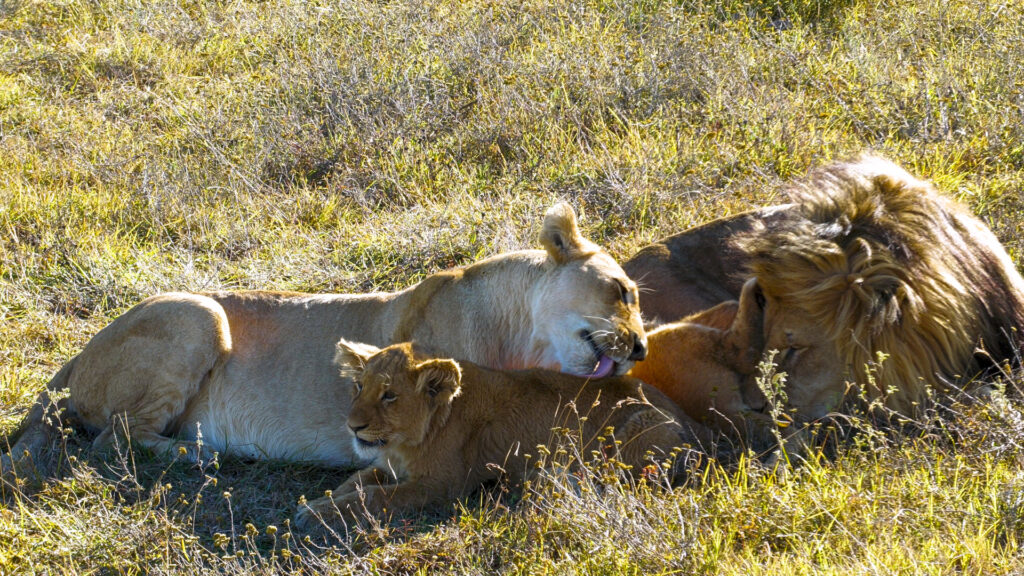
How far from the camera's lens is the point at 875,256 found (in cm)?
422

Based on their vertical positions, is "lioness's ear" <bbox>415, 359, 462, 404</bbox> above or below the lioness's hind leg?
above

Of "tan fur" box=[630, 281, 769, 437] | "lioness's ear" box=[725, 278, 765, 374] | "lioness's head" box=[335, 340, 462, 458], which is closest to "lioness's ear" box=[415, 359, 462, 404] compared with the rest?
"lioness's head" box=[335, 340, 462, 458]

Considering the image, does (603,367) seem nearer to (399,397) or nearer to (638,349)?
(638,349)

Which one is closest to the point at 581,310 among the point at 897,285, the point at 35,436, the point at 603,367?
the point at 603,367

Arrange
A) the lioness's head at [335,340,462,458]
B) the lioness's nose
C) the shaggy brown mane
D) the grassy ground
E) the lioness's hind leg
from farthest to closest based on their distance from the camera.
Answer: the lioness's hind leg → the lioness's nose → the shaggy brown mane → the lioness's head at [335,340,462,458] → the grassy ground

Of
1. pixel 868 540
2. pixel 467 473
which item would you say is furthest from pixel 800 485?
pixel 467 473

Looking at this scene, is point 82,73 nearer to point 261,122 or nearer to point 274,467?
point 261,122

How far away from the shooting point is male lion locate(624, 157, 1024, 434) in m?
4.21

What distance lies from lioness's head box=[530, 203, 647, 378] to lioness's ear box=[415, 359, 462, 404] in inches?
29.8

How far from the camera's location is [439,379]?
13.4 ft

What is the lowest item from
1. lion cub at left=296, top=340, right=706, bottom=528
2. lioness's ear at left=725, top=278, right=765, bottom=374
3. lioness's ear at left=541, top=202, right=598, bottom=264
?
lion cub at left=296, top=340, right=706, bottom=528

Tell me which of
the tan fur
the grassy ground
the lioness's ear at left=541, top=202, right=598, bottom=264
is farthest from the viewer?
the lioness's ear at left=541, top=202, right=598, bottom=264

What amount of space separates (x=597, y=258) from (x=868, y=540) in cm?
200

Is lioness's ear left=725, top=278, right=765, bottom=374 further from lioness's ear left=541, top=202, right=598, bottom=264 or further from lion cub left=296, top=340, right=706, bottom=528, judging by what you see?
lioness's ear left=541, top=202, right=598, bottom=264
